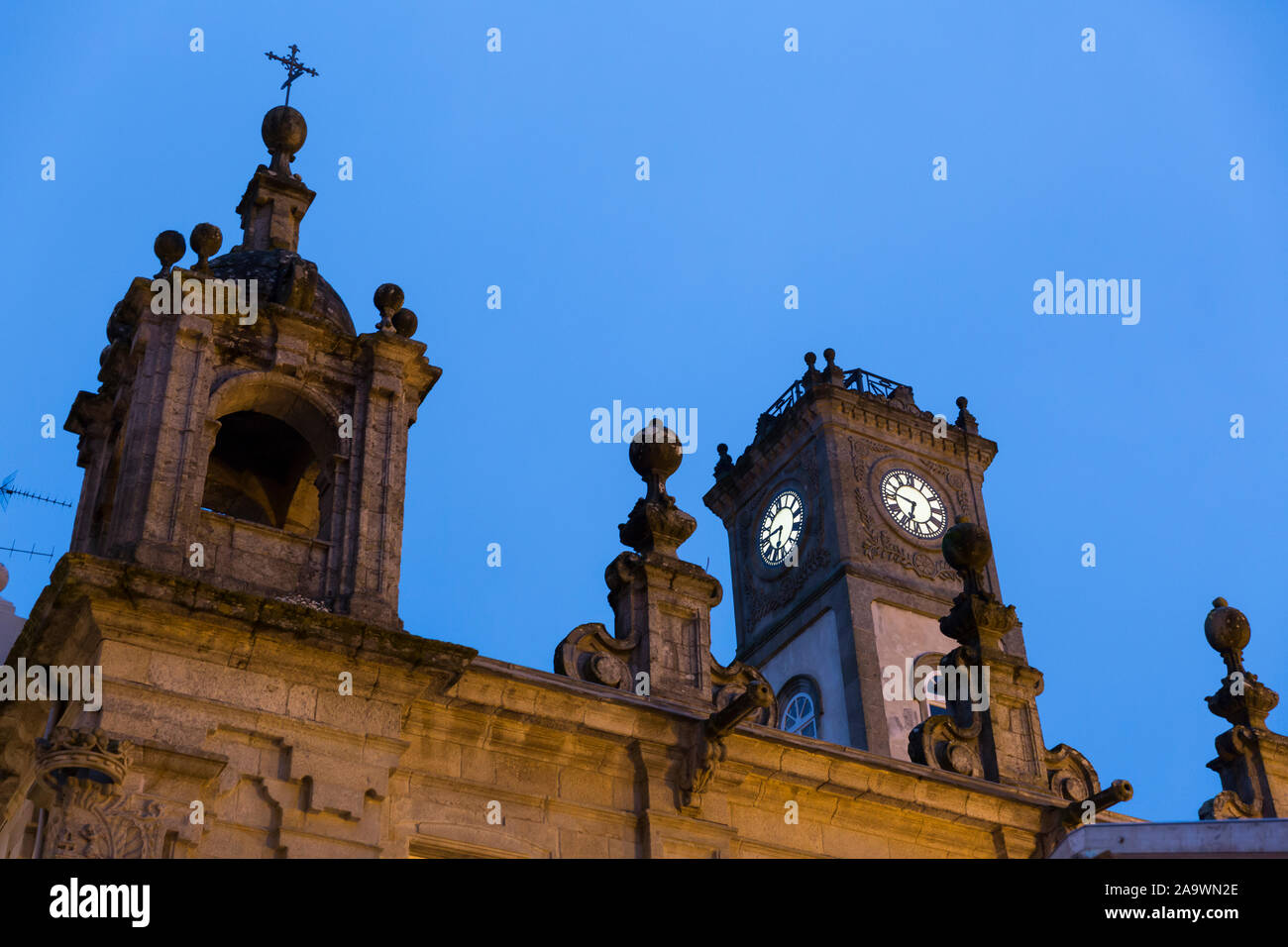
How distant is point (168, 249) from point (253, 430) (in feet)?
7.46

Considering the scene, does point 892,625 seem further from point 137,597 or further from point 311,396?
point 137,597

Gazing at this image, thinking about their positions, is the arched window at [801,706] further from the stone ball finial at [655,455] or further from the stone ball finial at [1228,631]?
the stone ball finial at [655,455]

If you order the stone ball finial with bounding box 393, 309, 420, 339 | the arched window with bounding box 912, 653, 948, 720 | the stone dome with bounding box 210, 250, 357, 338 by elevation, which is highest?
the arched window with bounding box 912, 653, 948, 720

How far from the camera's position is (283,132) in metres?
18.8

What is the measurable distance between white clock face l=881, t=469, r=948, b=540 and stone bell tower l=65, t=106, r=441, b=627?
1939 centimetres

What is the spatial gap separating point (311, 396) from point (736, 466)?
74.4 feet

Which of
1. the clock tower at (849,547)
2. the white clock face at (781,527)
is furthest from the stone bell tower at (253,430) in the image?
the white clock face at (781,527)

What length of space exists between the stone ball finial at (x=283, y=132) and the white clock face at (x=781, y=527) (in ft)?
59.2

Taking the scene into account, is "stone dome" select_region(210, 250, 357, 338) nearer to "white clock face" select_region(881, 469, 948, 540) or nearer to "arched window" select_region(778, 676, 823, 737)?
"arched window" select_region(778, 676, 823, 737)

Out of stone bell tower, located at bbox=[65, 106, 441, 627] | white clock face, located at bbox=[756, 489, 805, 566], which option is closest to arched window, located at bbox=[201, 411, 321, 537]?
stone bell tower, located at bbox=[65, 106, 441, 627]

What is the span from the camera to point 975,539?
18031mm

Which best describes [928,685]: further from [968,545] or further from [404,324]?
[404,324]

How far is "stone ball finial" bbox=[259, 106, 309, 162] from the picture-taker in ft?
61.8
